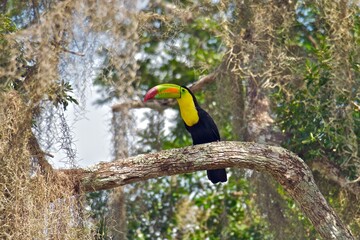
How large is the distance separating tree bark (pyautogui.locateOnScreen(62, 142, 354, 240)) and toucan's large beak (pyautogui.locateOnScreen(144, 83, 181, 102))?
1.06m

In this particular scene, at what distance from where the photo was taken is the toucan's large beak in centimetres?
674

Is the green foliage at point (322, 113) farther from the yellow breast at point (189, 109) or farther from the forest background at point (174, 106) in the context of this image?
the yellow breast at point (189, 109)

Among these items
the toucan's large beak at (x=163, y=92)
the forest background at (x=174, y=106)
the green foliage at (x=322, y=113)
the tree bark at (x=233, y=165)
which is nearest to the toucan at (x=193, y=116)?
the toucan's large beak at (x=163, y=92)

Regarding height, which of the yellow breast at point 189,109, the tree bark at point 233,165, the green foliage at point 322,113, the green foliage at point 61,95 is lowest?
the tree bark at point 233,165

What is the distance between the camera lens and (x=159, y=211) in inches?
332

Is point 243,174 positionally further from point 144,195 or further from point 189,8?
point 189,8

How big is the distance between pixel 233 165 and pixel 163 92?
1.26 m

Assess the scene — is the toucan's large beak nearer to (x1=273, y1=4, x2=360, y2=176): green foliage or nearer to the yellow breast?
the yellow breast

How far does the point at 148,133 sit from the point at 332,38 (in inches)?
76.6

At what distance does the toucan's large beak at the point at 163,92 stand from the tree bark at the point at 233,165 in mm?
1062

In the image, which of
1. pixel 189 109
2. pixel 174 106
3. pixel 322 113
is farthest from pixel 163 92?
pixel 174 106

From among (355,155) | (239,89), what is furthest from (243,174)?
(355,155)

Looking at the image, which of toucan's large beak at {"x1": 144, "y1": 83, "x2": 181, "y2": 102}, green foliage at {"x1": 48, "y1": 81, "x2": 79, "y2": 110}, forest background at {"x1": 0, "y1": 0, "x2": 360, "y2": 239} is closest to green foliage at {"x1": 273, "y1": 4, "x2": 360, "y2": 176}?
forest background at {"x1": 0, "y1": 0, "x2": 360, "y2": 239}

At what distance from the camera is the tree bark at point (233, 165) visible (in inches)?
224
